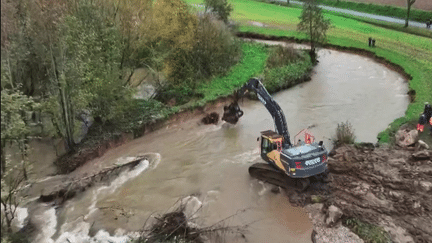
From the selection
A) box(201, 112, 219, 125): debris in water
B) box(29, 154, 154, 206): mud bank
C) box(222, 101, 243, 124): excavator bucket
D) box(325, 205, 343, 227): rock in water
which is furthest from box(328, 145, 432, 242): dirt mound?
box(29, 154, 154, 206): mud bank

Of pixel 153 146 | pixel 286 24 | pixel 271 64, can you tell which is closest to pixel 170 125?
pixel 153 146

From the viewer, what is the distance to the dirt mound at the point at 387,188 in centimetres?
1362

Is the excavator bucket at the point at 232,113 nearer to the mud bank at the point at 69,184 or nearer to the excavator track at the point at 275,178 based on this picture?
the excavator track at the point at 275,178

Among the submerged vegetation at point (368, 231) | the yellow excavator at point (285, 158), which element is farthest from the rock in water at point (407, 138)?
the submerged vegetation at point (368, 231)

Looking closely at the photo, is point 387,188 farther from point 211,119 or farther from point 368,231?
point 211,119

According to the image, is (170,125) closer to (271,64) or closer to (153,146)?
(153,146)

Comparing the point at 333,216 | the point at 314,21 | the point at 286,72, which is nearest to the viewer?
the point at 333,216

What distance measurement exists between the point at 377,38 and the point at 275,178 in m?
31.8

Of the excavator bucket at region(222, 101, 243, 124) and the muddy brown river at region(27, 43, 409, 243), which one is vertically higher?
the excavator bucket at region(222, 101, 243, 124)

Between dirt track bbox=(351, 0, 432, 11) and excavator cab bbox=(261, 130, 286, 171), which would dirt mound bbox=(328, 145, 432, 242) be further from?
dirt track bbox=(351, 0, 432, 11)

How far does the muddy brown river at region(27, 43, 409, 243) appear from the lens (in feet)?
48.3

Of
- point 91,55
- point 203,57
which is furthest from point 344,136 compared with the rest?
point 203,57

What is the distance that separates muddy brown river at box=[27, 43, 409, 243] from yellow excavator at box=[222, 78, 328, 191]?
0.76 metres

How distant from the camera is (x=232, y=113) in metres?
22.0
